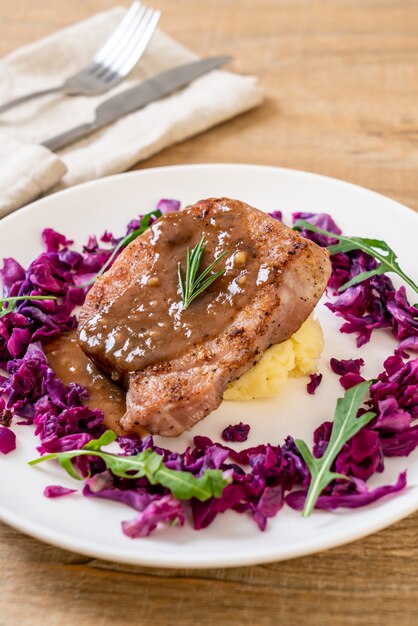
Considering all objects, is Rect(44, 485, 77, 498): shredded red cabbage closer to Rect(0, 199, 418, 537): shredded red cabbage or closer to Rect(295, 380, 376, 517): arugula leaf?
Rect(0, 199, 418, 537): shredded red cabbage

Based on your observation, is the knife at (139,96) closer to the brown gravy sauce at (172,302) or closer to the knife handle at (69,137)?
the knife handle at (69,137)

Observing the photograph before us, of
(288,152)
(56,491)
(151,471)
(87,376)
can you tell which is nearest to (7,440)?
(56,491)

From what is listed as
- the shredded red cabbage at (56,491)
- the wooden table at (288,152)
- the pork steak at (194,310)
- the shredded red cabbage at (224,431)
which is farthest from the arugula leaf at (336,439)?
the shredded red cabbage at (56,491)

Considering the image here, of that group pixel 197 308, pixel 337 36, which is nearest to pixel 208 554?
pixel 197 308

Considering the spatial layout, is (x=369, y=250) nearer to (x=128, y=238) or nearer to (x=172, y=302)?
(x=172, y=302)

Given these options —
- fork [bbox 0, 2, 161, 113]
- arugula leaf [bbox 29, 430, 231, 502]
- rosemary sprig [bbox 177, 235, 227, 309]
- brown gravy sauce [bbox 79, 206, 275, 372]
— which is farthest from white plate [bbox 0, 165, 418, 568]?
fork [bbox 0, 2, 161, 113]

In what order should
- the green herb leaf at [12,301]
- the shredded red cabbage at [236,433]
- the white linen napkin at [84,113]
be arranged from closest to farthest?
the shredded red cabbage at [236,433] < the green herb leaf at [12,301] < the white linen napkin at [84,113]

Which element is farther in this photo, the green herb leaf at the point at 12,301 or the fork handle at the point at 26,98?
the fork handle at the point at 26,98
